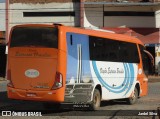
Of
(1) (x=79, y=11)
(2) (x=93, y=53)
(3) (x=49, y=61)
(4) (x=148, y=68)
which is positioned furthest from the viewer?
(1) (x=79, y=11)

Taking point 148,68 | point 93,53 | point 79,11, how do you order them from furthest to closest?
point 79,11 < point 148,68 < point 93,53

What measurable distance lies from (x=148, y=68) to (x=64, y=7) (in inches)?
942

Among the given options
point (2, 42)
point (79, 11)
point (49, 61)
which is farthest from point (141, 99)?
point (2, 42)

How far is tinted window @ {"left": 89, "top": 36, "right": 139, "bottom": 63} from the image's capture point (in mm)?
18031

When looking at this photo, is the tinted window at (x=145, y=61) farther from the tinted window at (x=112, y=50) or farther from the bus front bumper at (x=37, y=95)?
the bus front bumper at (x=37, y=95)

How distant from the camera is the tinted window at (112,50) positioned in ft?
59.2

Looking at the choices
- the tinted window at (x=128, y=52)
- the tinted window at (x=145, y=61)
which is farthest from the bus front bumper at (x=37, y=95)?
the tinted window at (x=145, y=61)

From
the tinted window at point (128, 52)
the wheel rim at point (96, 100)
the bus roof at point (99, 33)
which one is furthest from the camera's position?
the tinted window at point (128, 52)

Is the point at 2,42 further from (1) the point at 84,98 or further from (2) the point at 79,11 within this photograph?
(1) the point at 84,98

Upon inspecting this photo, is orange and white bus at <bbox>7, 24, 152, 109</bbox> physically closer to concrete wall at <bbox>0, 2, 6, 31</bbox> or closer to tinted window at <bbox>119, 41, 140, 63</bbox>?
tinted window at <bbox>119, 41, 140, 63</bbox>

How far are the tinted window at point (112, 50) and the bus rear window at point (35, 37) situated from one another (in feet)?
6.43

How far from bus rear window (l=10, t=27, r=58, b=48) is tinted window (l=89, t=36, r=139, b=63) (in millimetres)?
1959

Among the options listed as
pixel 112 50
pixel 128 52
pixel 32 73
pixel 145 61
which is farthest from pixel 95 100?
pixel 145 61

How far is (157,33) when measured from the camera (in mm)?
47500
